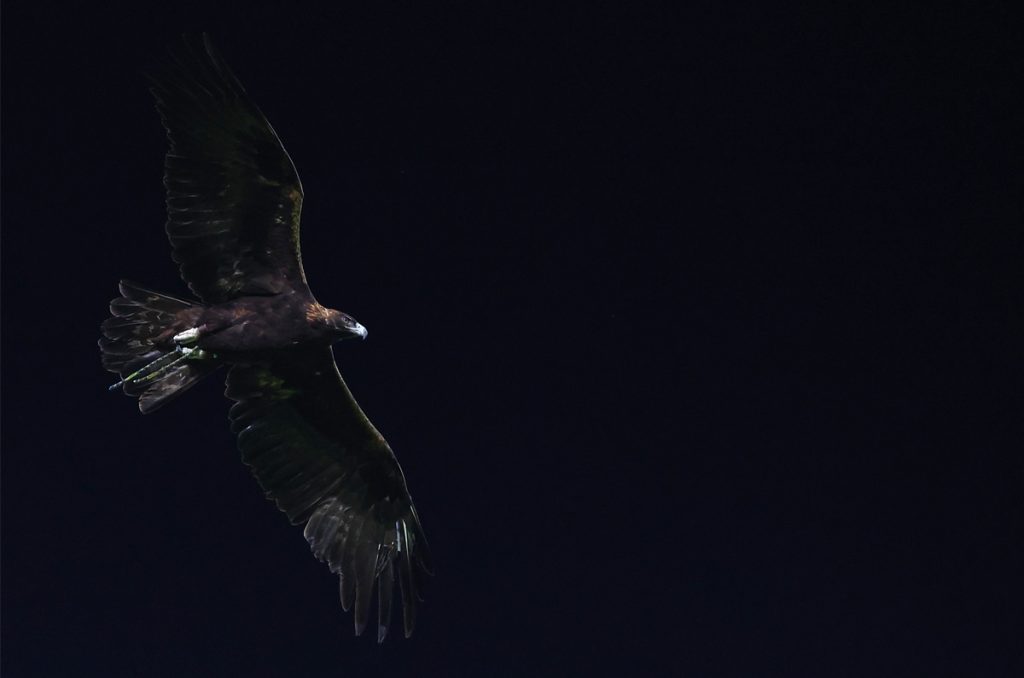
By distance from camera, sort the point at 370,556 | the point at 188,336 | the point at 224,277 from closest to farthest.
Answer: the point at 188,336
the point at 224,277
the point at 370,556

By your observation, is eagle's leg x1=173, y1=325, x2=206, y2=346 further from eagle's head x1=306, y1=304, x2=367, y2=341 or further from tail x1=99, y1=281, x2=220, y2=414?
eagle's head x1=306, y1=304, x2=367, y2=341

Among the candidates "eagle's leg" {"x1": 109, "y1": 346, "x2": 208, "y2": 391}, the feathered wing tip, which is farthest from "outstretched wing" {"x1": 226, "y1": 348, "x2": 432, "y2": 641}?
"eagle's leg" {"x1": 109, "y1": 346, "x2": 208, "y2": 391}

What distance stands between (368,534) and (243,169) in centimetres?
132

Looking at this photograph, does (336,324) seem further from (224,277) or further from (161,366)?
(161,366)

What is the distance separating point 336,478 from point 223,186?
110 cm

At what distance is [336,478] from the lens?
440cm

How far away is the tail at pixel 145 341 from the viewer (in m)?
3.81

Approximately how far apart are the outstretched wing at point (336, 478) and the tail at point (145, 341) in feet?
1.24

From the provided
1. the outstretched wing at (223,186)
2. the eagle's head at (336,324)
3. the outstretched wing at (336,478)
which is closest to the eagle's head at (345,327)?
the eagle's head at (336,324)

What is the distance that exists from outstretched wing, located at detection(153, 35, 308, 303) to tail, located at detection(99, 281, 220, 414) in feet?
0.39

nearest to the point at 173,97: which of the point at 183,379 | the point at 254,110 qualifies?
the point at 254,110

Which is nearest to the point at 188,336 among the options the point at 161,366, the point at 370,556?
the point at 161,366

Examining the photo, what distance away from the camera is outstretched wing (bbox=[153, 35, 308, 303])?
3.73 metres

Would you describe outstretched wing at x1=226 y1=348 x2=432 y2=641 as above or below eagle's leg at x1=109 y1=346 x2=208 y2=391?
below
